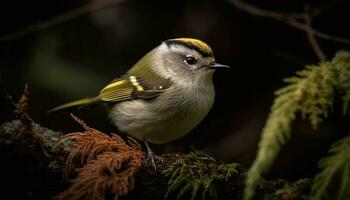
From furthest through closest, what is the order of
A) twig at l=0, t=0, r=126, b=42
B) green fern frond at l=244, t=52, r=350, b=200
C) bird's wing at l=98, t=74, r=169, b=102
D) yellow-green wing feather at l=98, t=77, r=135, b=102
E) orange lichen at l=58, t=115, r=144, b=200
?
twig at l=0, t=0, r=126, b=42 → yellow-green wing feather at l=98, t=77, r=135, b=102 → bird's wing at l=98, t=74, r=169, b=102 → orange lichen at l=58, t=115, r=144, b=200 → green fern frond at l=244, t=52, r=350, b=200

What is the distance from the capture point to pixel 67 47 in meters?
4.48

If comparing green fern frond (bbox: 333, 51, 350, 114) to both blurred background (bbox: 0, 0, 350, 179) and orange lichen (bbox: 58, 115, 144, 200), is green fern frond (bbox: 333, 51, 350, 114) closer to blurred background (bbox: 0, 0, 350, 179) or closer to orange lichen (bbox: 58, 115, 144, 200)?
orange lichen (bbox: 58, 115, 144, 200)

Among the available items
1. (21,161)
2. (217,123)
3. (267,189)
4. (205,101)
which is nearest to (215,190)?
(267,189)

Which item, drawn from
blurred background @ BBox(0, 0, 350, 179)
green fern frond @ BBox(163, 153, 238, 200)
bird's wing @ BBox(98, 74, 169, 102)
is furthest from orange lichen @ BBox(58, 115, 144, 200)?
blurred background @ BBox(0, 0, 350, 179)

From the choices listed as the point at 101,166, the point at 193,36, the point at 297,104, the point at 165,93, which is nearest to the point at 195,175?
the point at 101,166

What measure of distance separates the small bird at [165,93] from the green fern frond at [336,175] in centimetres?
163

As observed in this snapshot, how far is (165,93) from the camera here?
318 cm

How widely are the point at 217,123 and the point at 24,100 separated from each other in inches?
118

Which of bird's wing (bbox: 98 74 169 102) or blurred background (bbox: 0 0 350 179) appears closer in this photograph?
bird's wing (bbox: 98 74 169 102)

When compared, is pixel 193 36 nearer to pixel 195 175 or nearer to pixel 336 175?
pixel 195 175

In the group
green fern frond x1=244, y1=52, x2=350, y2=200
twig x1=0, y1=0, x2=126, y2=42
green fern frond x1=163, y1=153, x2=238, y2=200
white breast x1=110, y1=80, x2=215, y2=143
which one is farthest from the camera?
twig x1=0, y1=0, x2=126, y2=42

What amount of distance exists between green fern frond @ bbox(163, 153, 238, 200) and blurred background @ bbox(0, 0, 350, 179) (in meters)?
2.21

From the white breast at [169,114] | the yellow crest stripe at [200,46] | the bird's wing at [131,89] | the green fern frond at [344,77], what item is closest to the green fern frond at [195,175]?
the green fern frond at [344,77]

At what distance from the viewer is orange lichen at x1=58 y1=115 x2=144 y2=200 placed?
1759 mm
